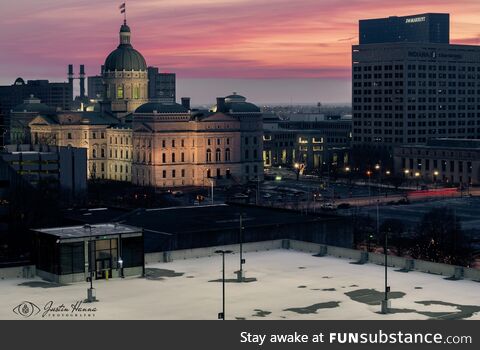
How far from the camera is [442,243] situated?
385 feet

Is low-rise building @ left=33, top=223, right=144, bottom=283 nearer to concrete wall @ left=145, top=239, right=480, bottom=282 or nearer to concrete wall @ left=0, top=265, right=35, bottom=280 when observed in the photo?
concrete wall @ left=0, top=265, right=35, bottom=280

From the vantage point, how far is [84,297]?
69.4 meters

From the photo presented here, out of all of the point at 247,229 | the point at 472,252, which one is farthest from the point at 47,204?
the point at 472,252

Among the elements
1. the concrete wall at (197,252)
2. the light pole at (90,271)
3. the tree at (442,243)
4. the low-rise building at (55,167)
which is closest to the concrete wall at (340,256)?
the concrete wall at (197,252)

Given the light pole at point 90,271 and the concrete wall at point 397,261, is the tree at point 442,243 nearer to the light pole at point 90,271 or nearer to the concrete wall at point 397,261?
the concrete wall at point 397,261

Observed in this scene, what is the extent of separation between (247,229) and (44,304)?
38.1m

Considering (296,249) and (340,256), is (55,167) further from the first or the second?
(340,256)

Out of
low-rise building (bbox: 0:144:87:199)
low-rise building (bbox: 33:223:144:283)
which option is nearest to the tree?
low-rise building (bbox: 33:223:144:283)
